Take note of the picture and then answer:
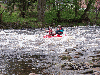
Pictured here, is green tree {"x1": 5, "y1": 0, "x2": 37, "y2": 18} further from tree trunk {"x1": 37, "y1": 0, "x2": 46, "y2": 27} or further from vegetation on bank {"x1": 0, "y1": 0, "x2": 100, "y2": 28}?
tree trunk {"x1": 37, "y1": 0, "x2": 46, "y2": 27}

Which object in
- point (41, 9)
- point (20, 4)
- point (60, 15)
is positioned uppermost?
point (20, 4)

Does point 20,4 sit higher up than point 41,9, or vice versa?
point 20,4

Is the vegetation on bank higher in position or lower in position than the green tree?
lower

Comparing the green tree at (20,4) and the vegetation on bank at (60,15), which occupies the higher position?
the green tree at (20,4)

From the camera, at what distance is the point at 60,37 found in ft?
66.6

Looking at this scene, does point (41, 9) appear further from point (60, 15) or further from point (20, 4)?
point (20, 4)

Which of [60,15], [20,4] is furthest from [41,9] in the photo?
[20,4]

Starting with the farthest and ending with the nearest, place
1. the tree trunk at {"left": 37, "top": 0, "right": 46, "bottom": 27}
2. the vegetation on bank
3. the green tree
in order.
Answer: the green tree → the vegetation on bank → the tree trunk at {"left": 37, "top": 0, "right": 46, "bottom": 27}

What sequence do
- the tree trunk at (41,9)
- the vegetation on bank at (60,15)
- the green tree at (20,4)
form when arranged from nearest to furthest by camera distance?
the tree trunk at (41,9) < the vegetation on bank at (60,15) < the green tree at (20,4)

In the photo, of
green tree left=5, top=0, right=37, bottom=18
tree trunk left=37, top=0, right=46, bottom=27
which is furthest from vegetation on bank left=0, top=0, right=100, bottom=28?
tree trunk left=37, top=0, right=46, bottom=27

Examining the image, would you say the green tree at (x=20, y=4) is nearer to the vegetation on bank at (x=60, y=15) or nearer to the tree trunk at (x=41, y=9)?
the vegetation on bank at (x=60, y=15)

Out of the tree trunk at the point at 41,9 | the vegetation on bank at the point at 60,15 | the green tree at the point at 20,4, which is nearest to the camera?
the tree trunk at the point at 41,9

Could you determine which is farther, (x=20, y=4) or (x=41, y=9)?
(x=20, y=4)

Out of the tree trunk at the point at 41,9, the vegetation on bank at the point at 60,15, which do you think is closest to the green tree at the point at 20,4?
the vegetation on bank at the point at 60,15
